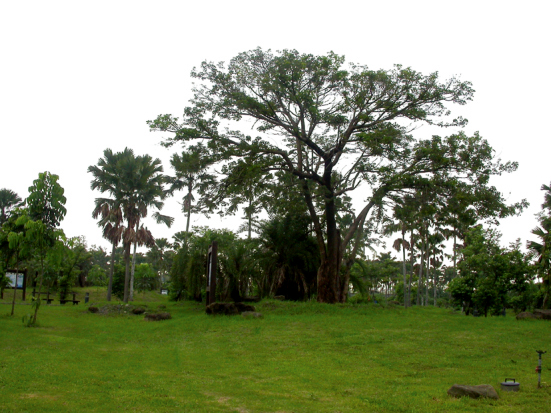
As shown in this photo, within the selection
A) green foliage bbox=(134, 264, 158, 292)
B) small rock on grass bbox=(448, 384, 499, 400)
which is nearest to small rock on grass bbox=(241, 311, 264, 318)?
small rock on grass bbox=(448, 384, 499, 400)

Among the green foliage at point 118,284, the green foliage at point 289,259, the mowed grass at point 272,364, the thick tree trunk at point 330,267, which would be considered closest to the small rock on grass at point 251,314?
the mowed grass at point 272,364

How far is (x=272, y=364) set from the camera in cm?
1008

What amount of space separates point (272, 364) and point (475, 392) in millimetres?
4433

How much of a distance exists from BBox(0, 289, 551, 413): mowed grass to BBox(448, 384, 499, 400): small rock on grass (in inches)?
5.4

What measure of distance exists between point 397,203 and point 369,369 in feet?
44.1

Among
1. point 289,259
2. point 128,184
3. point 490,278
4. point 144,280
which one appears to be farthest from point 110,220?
point 490,278

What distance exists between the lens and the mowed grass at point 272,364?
6.66m

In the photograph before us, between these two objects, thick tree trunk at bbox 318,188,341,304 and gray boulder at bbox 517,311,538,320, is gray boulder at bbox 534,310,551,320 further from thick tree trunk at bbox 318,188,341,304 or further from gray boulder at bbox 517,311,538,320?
thick tree trunk at bbox 318,188,341,304

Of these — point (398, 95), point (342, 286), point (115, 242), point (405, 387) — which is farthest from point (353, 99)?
point (115, 242)

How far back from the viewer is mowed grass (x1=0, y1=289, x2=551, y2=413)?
6660mm

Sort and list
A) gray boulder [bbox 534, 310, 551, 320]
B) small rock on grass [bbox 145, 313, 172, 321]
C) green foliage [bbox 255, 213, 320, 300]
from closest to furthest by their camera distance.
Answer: gray boulder [bbox 534, 310, 551, 320] → small rock on grass [bbox 145, 313, 172, 321] → green foliage [bbox 255, 213, 320, 300]

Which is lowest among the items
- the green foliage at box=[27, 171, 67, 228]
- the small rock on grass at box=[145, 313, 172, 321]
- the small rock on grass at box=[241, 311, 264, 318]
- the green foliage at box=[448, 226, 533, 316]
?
the small rock on grass at box=[145, 313, 172, 321]

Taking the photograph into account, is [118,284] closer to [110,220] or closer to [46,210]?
[110,220]

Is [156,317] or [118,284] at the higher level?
[118,284]
